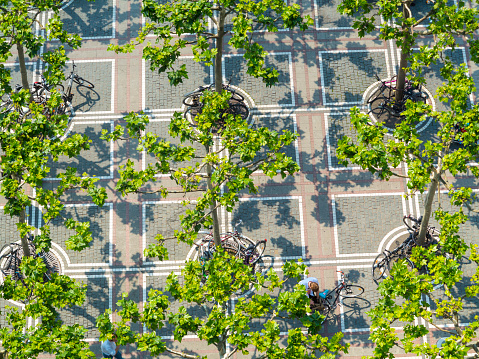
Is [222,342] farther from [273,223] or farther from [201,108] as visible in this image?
[201,108]

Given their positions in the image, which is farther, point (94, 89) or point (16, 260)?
point (94, 89)

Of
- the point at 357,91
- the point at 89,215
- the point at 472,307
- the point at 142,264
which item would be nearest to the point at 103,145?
the point at 89,215

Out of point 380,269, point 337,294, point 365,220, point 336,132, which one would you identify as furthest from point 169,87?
point 380,269

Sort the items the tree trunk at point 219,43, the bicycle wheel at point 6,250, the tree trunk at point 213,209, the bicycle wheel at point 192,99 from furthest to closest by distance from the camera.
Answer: the bicycle wheel at point 192,99
the bicycle wheel at point 6,250
the tree trunk at point 219,43
the tree trunk at point 213,209

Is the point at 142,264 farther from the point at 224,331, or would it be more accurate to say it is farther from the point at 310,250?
the point at 224,331

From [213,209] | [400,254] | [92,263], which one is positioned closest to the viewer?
[213,209]

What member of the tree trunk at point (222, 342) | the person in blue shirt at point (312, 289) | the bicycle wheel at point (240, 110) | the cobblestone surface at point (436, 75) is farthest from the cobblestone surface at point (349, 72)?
the tree trunk at point (222, 342)

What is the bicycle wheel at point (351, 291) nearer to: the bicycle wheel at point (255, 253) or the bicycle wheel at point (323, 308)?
the bicycle wheel at point (323, 308)
